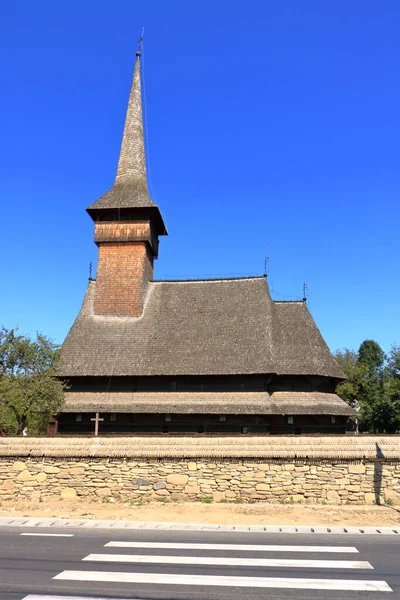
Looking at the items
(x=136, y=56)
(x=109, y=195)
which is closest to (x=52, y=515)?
(x=109, y=195)

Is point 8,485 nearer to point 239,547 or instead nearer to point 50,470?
point 50,470

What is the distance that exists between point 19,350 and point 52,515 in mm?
11756

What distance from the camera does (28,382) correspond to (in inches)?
925

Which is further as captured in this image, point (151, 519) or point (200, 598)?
point (151, 519)

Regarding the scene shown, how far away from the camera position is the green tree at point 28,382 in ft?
74.8

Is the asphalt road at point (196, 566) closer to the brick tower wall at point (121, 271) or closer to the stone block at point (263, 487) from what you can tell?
the stone block at point (263, 487)

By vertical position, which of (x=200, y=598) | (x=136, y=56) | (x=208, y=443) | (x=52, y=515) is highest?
(x=136, y=56)

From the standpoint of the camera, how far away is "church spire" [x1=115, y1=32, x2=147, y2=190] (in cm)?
3506

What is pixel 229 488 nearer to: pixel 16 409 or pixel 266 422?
pixel 266 422

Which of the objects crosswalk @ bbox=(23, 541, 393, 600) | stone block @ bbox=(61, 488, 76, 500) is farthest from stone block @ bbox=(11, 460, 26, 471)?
crosswalk @ bbox=(23, 541, 393, 600)

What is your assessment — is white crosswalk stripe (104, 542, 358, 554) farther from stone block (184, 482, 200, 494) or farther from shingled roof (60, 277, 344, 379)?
shingled roof (60, 277, 344, 379)

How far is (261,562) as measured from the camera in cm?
882

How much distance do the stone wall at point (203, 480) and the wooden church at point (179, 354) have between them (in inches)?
267

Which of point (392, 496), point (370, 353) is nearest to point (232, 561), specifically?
point (392, 496)
